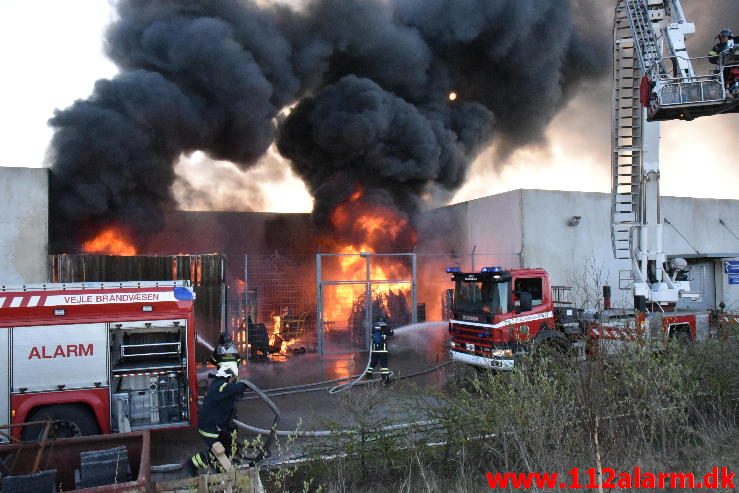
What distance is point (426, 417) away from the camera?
16.6ft

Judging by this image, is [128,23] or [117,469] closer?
[117,469]

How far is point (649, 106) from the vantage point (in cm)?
1024

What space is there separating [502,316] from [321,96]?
14.7 metres

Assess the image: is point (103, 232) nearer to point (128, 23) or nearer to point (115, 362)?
point (128, 23)

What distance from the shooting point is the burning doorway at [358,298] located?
43.7ft

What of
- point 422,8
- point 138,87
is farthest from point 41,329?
point 422,8

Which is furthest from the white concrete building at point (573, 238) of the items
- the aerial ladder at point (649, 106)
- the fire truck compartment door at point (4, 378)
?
the fire truck compartment door at point (4, 378)

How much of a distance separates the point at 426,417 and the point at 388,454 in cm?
53

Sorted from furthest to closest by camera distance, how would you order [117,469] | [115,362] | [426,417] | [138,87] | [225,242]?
1. [225,242]
2. [138,87]
3. [115,362]
4. [426,417]
5. [117,469]

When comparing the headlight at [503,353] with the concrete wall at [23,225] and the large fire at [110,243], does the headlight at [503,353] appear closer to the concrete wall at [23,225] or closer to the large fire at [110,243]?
the concrete wall at [23,225]

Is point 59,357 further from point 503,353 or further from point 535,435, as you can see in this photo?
point 503,353

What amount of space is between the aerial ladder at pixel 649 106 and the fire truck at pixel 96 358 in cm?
794

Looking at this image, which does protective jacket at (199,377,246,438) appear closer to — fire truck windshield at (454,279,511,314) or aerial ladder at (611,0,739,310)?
fire truck windshield at (454,279,511,314)

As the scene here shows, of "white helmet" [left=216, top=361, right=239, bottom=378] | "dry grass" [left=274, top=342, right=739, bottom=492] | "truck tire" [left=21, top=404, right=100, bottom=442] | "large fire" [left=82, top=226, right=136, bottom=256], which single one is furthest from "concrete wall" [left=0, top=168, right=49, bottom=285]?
"dry grass" [left=274, top=342, right=739, bottom=492]
